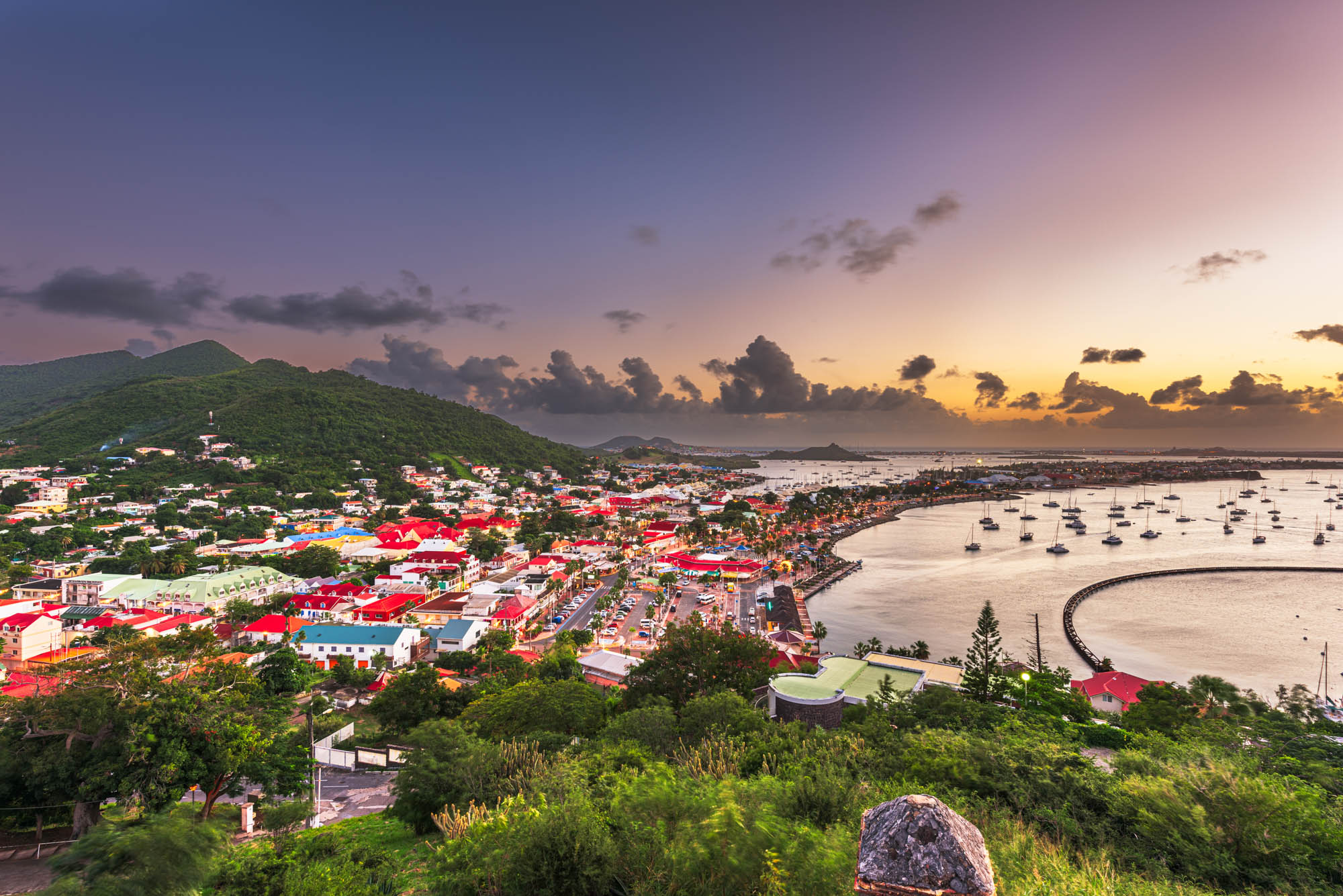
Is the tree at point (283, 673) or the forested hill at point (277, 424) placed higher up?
the forested hill at point (277, 424)

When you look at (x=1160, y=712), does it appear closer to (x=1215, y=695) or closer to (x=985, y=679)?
(x=985, y=679)

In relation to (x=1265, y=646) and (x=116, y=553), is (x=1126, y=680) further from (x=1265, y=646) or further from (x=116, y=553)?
(x=116, y=553)

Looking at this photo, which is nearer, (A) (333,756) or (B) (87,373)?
(A) (333,756)

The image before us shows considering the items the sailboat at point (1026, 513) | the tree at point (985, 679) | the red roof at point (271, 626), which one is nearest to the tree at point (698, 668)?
the tree at point (985, 679)

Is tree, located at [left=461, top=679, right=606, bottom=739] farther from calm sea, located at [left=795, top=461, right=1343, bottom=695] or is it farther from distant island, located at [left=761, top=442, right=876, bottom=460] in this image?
distant island, located at [left=761, top=442, right=876, bottom=460]

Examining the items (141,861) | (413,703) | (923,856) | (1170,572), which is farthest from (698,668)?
(1170,572)

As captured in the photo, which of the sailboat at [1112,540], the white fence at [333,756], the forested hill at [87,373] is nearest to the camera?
the white fence at [333,756]

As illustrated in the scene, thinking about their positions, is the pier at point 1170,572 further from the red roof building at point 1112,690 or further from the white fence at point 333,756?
the white fence at point 333,756
